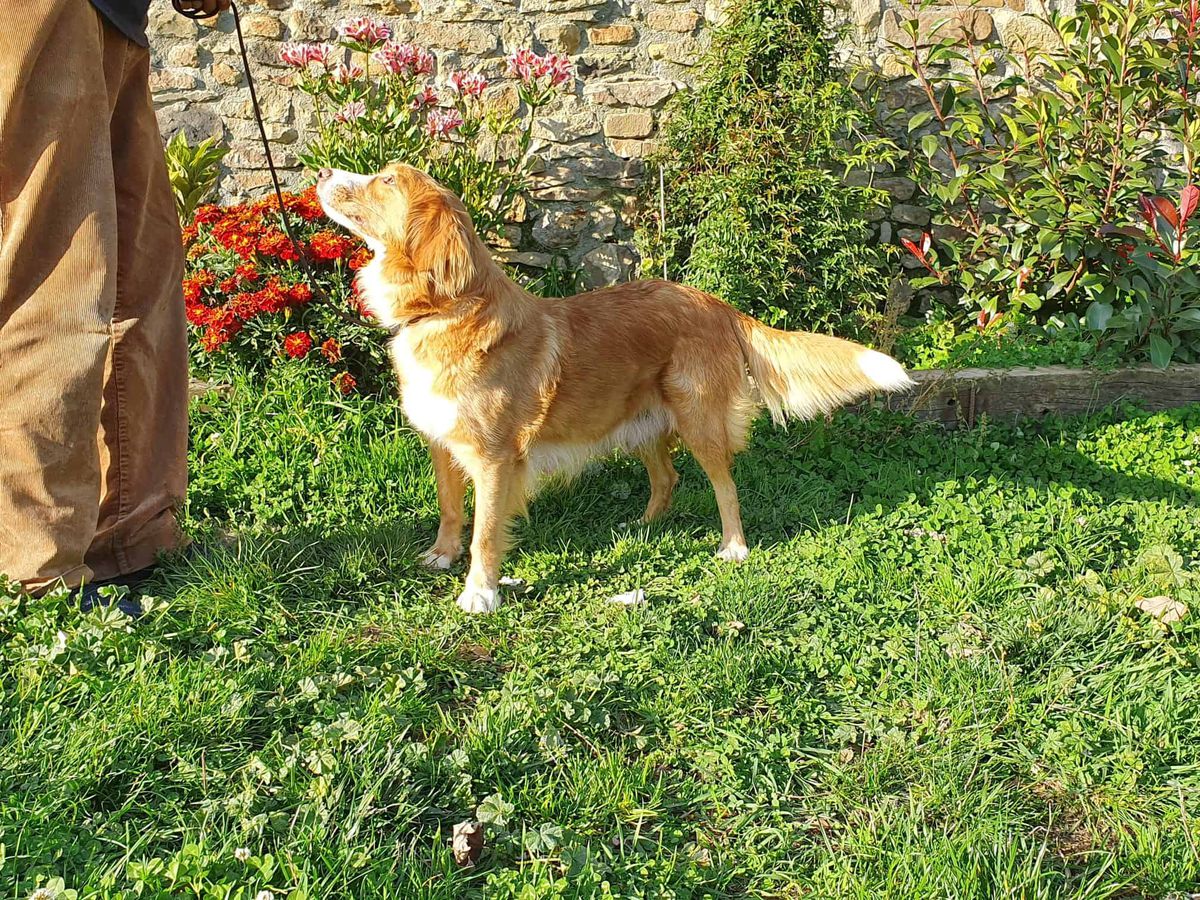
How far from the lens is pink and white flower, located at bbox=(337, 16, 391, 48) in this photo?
5199 millimetres

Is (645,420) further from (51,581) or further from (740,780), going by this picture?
(51,581)

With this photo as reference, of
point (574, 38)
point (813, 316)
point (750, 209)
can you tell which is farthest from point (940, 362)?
point (574, 38)

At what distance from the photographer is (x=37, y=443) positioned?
286 centimetres

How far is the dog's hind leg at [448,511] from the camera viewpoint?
12.6ft

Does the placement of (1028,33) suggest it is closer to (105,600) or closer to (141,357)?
(141,357)

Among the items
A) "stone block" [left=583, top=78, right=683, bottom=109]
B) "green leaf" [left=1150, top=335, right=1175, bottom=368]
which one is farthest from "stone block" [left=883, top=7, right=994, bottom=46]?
"green leaf" [left=1150, top=335, right=1175, bottom=368]

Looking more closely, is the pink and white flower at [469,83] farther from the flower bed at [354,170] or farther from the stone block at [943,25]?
the stone block at [943,25]

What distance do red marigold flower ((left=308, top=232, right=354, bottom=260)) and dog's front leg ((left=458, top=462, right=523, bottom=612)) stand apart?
70.1 inches

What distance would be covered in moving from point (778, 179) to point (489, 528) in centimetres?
272

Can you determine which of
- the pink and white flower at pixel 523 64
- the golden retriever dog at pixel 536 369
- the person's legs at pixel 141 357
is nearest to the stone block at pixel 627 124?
the pink and white flower at pixel 523 64

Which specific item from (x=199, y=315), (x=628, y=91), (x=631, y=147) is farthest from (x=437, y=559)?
(x=628, y=91)

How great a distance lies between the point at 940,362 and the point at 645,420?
2.06m

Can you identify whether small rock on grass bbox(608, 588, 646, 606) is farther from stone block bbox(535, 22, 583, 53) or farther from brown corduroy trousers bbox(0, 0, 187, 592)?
stone block bbox(535, 22, 583, 53)

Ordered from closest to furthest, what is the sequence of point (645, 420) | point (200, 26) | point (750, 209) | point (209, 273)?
point (645, 420) → point (209, 273) → point (750, 209) → point (200, 26)
